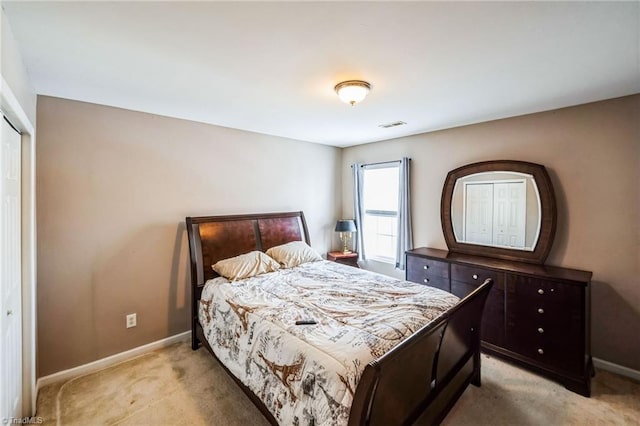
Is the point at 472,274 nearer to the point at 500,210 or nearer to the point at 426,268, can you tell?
the point at 426,268

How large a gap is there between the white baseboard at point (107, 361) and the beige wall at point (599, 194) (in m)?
4.05

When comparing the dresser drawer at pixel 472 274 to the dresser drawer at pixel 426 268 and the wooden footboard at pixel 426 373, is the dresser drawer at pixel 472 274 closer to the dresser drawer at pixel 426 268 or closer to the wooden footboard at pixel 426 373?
the dresser drawer at pixel 426 268

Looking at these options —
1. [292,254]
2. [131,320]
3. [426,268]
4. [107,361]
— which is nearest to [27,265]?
[131,320]

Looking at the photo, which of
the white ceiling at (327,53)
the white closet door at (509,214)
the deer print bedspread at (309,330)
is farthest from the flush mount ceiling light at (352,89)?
the white closet door at (509,214)

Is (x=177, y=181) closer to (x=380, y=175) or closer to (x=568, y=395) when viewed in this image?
(x=380, y=175)

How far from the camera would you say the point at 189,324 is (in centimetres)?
321

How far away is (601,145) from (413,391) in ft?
8.99

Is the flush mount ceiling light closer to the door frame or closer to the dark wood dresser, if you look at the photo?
the dark wood dresser

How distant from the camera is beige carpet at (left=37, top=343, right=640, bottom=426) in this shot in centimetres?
199

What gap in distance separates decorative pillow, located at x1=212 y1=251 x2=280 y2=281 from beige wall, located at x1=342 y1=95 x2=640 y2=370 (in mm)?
2871

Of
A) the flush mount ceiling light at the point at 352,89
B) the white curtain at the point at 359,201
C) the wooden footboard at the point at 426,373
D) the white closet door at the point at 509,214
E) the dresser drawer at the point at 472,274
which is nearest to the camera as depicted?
the wooden footboard at the point at 426,373

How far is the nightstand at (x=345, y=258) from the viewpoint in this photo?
423 cm

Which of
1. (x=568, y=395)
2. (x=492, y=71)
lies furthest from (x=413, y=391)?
(x=492, y=71)

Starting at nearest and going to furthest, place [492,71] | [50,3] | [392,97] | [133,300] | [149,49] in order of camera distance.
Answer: [50,3] < [149,49] < [492,71] < [392,97] < [133,300]
